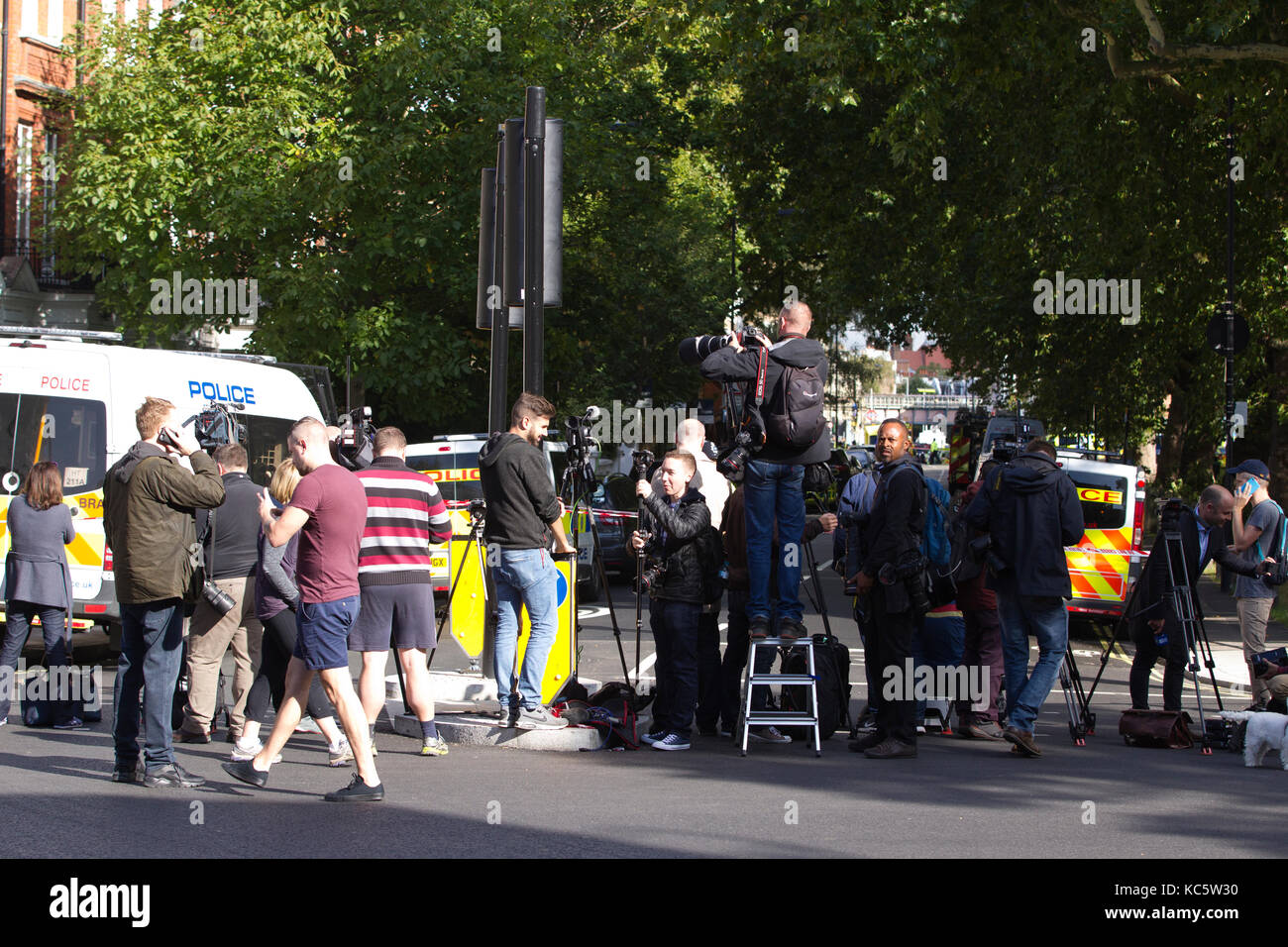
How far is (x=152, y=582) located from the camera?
304 inches

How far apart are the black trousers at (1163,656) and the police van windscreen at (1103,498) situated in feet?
20.4

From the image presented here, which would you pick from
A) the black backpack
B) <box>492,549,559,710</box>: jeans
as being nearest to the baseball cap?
the black backpack

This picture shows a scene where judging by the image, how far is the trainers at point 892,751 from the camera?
30.2ft

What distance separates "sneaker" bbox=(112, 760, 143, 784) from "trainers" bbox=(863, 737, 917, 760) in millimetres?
4221

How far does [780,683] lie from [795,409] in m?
1.65

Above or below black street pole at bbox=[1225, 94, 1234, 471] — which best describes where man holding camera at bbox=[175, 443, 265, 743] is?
below

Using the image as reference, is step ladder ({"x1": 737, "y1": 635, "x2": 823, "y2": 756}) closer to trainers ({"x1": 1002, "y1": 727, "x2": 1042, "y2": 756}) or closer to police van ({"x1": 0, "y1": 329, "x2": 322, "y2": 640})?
trainers ({"x1": 1002, "y1": 727, "x2": 1042, "y2": 756})

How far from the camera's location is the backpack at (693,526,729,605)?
30.6ft

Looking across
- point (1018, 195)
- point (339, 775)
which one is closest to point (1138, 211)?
point (1018, 195)

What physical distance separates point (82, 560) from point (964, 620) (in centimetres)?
729

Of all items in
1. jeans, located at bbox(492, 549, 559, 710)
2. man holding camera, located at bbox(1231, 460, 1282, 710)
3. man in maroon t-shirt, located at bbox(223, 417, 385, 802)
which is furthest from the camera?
man holding camera, located at bbox(1231, 460, 1282, 710)

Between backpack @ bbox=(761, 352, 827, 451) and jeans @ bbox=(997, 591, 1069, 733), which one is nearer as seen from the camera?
backpack @ bbox=(761, 352, 827, 451)

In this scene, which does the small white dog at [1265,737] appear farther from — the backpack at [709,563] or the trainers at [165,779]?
the trainers at [165,779]
